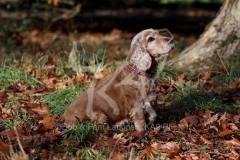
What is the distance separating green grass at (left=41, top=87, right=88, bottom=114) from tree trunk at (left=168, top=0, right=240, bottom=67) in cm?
205

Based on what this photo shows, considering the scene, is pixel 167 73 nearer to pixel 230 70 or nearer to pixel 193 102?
pixel 230 70

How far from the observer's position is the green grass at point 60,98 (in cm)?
629

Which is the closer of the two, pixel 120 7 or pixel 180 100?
pixel 180 100

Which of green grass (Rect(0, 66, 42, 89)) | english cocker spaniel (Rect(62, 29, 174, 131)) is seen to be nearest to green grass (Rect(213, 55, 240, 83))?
english cocker spaniel (Rect(62, 29, 174, 131))

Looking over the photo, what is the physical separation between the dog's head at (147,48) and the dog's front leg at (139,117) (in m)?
0.47

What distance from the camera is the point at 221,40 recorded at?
25.8ft

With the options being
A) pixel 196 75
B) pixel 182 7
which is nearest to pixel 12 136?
pixel 196 75

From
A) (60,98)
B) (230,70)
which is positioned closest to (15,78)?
(60,98)

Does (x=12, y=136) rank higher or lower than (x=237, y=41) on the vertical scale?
lower

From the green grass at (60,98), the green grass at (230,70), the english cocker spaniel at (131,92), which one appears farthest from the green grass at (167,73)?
the english cocker spaniel at (131,92)

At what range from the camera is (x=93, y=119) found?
5371 mm

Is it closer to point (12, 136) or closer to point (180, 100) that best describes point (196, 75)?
point (180, 100)

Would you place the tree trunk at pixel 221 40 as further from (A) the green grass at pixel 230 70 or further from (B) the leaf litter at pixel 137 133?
(B) the leaf litter at pixel 137 133

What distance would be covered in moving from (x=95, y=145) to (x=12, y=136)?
95 cm
